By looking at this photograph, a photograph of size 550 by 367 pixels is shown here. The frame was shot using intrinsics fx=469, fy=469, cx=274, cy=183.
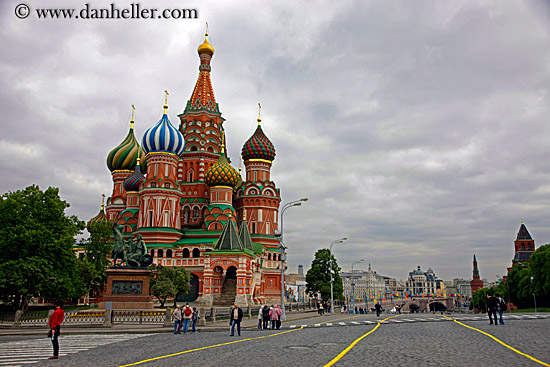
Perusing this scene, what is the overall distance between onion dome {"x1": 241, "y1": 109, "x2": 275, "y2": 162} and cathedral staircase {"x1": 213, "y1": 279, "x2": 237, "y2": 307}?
72.7 feet

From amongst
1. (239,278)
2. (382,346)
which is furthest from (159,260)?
(382,346)

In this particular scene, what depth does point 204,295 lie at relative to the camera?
5134 cm

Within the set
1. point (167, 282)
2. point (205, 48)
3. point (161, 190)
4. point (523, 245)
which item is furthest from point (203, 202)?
→ point (523, 245)

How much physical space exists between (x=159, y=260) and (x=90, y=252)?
7950mm

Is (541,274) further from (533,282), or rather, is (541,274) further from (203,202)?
(203,202)

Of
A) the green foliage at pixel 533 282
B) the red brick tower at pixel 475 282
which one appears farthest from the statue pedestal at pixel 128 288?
the red brick tower at pixel 475 282

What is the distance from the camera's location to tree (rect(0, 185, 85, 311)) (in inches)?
1308

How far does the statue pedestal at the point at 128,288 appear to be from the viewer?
111 feet

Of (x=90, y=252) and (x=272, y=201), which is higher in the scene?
(x=272, y=201)

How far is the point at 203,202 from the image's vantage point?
220 ft

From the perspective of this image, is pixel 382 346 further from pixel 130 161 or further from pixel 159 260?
pixel 130 161

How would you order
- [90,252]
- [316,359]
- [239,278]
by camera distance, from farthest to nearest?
[90,252], [239,278], [316,359]

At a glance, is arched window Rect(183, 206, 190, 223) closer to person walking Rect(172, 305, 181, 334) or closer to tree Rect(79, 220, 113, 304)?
tree Rect(79, 220, 113, 304)

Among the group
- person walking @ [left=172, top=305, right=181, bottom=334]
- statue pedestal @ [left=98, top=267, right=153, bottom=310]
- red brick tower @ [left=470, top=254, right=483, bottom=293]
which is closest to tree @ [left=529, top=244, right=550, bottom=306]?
statue pedestal @ [left=98, top=267, right=153, bottom=310]
